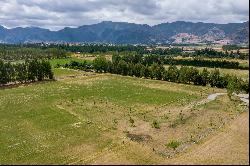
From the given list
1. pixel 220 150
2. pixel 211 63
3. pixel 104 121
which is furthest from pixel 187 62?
pixel 220 150

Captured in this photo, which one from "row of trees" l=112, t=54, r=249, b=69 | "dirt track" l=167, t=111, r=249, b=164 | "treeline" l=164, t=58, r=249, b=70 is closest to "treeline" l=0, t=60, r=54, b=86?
"row of trees" l=112, t=54, r=249, b=69

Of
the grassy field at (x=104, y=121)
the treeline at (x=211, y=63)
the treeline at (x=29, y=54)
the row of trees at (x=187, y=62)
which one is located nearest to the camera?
the grassy field at (x=104, y=121)

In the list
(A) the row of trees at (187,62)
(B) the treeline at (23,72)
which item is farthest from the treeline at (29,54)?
(B) the treeline at (23,72)

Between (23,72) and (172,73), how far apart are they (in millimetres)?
36090

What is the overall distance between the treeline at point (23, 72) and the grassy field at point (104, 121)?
722 centimetres

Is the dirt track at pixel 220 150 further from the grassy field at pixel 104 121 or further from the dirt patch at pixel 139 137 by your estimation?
the dirt patch at pixel 139 137

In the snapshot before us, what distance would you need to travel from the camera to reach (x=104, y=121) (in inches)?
1807

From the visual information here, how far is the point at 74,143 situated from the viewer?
121ft

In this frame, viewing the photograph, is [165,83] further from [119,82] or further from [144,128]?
[144,128]

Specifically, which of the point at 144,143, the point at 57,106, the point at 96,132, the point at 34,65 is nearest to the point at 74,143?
the point at 96,132

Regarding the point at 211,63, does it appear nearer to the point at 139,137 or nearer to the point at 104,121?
the point at 104,121

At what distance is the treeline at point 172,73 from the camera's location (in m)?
75.9

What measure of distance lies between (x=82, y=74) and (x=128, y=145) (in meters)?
60.9

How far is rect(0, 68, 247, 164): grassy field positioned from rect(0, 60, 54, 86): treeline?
7220 mm
